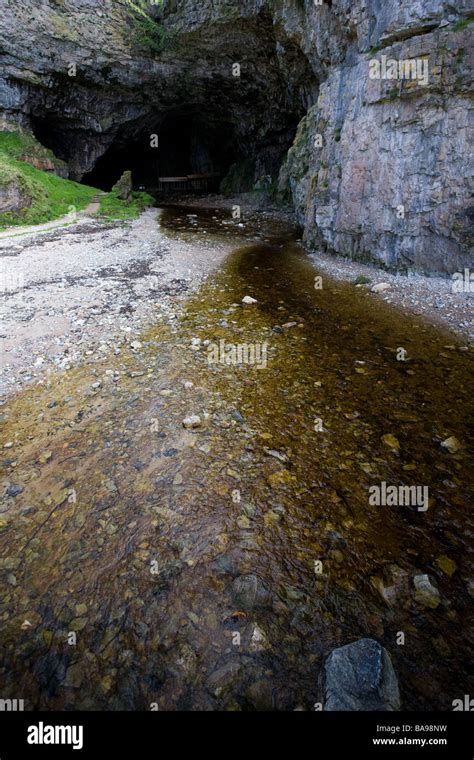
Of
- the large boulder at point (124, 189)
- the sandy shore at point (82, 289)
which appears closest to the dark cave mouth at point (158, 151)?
the large boulder at point (124, 189)

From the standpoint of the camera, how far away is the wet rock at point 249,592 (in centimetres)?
326

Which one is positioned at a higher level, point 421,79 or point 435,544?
point 421,79

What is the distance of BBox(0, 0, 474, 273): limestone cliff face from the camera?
10.2m

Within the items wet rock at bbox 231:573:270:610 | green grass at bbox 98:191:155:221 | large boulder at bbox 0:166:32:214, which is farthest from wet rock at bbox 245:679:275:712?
green grass at bbox 98:191:155:221

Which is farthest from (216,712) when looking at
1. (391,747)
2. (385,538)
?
(385,538)

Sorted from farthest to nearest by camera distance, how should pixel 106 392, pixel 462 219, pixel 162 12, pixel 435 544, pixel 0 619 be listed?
pixel 162 12 → pixel 462 219 → pixel 106 392 → pixel 435 544 → pixel 0 619

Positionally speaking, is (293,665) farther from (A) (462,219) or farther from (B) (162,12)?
(B) (162,12)

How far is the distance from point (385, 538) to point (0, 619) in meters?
3.65

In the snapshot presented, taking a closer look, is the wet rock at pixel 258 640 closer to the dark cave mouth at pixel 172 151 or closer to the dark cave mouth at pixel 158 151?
the dark cave mouth at pixel 172 151

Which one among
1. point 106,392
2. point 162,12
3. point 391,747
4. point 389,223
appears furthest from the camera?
point 162,12

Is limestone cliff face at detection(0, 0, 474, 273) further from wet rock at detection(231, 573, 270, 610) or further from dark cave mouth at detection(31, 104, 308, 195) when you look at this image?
wet rock at detection(231, 573, 270, 610)

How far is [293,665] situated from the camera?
283 centimetres

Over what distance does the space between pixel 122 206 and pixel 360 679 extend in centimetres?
Answer: 2831

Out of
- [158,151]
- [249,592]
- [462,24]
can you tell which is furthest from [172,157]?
[249,592]
